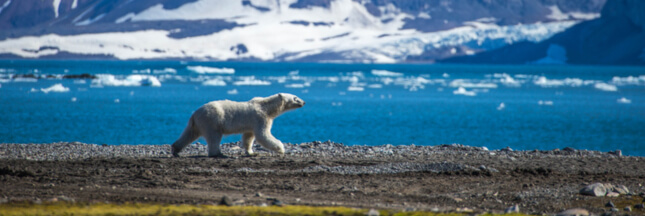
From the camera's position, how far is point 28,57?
633ft

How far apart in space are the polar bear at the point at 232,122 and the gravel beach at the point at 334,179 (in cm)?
32

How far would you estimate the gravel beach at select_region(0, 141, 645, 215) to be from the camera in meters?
9.26

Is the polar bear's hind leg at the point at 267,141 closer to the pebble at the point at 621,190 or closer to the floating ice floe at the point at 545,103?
the pebble at the point at 621,190

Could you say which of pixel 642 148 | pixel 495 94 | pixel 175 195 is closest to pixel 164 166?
pixel 175 195

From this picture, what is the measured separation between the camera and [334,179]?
11.0 m

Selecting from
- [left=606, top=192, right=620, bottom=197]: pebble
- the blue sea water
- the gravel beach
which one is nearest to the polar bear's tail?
the gravel beach

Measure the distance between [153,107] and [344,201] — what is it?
97.1ft

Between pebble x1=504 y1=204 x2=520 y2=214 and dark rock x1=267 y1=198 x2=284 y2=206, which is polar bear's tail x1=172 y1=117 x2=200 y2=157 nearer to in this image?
dark rock x1=267 y1=198 x2=284 y2=206

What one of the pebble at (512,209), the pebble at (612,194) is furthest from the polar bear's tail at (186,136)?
the pebble at (612,194)

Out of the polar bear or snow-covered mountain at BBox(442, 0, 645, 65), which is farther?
snow-covered mountain at BBox(442, 0, 645, 65)

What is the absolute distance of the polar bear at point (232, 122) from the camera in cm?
1252

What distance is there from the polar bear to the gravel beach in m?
0.32

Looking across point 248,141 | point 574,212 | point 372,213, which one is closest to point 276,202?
point 372,213

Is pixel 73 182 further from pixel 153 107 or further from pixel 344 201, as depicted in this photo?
pixel 153 107
